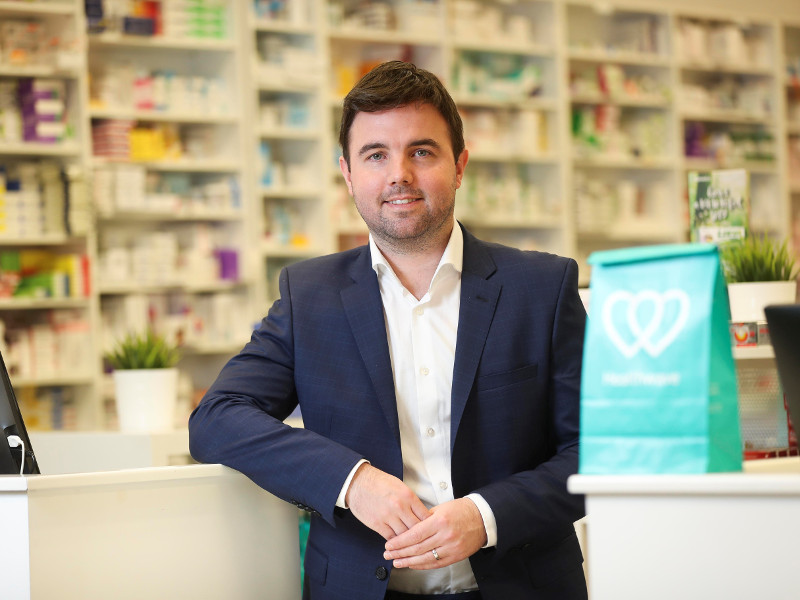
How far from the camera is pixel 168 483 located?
1811mm

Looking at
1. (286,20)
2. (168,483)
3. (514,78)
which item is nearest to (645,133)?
(514,78)

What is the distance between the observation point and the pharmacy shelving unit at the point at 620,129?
6812mm

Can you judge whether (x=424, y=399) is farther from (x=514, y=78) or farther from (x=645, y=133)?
(x=645, y=133)

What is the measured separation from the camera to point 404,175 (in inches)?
79.5

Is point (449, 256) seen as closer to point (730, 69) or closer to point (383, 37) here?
point (383, 37)

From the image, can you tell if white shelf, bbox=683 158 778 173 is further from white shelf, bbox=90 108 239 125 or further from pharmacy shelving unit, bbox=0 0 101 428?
pharmacy shelving unit, bbox=0 0 101 428

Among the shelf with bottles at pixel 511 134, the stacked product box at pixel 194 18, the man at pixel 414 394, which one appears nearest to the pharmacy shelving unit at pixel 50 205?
the stacked product box at pixel 194 18

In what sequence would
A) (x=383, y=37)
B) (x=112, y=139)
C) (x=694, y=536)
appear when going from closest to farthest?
(x=694, y=536) < (x=112, y=139) < (x=383, y=37)

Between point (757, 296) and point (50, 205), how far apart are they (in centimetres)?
389

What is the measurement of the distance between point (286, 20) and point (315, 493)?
453 centimetres

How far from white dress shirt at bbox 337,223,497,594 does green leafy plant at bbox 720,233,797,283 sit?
81cm

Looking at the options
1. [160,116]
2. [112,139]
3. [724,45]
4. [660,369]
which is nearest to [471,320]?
[660,369]

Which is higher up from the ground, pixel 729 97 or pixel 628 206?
pixel 729 97

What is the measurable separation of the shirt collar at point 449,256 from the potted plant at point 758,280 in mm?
762
